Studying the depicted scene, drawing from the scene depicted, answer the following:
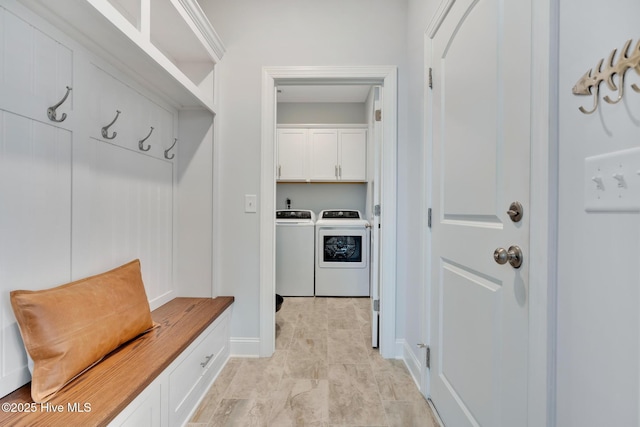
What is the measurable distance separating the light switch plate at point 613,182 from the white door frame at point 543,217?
0.10 metres

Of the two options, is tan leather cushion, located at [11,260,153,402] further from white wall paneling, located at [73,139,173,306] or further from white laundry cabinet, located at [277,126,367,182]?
white laundry cabinet, located at [277,126,367,182]

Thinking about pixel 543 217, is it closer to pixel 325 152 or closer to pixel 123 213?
pixel 123 213

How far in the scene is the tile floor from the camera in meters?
1.29

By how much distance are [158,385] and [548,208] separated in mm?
1467

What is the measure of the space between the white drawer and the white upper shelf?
1.37 m

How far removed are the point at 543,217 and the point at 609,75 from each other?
33 cm

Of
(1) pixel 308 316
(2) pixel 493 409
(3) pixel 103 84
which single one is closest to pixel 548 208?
(2) pixel 493 409

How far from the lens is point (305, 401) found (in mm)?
1403

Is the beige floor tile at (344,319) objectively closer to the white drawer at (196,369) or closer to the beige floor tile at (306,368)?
the beige floor tile at (306,368)

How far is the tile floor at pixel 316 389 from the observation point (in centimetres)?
129

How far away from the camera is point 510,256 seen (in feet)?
2.63

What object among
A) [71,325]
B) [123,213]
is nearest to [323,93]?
[123,213]

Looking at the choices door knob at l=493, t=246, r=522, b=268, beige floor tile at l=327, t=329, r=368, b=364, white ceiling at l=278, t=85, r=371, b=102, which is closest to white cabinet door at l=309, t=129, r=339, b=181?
white ceiling at l=278, t=85, r=371, b=102

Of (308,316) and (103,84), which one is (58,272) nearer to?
(103,84)
